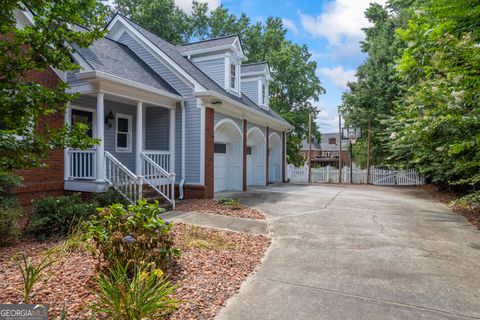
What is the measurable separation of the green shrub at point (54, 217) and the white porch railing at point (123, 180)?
2132mm

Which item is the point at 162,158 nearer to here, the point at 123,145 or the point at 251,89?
the point at 123,145

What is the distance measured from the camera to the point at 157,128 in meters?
11.9

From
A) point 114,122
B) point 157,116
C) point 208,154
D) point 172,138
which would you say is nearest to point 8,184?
point 114,122

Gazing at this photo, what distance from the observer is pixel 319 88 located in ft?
96.3

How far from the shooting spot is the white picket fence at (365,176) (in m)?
20.1

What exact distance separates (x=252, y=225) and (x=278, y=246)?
155 cm

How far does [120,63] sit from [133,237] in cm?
793

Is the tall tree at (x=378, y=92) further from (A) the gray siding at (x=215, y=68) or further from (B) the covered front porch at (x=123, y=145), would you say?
(B) the covered front porch at (x=123, y=145)

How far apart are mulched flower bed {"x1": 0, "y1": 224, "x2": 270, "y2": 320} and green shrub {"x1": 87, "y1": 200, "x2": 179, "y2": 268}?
336 millimetres

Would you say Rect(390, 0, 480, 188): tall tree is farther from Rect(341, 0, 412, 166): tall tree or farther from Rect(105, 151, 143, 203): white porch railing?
Rect(341, 0, 412, 166): tall tree

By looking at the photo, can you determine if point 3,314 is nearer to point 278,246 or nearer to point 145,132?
point 278,246

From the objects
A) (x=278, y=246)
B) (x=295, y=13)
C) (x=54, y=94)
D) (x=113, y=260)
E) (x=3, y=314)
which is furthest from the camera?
(x=295, y=13)

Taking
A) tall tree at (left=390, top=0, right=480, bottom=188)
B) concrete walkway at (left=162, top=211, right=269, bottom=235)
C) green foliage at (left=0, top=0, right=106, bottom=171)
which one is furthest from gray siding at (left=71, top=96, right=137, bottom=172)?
tall tree at (left=390, top=0, right=480, bottom=188)

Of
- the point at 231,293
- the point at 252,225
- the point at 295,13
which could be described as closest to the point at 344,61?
the point at 295,13
